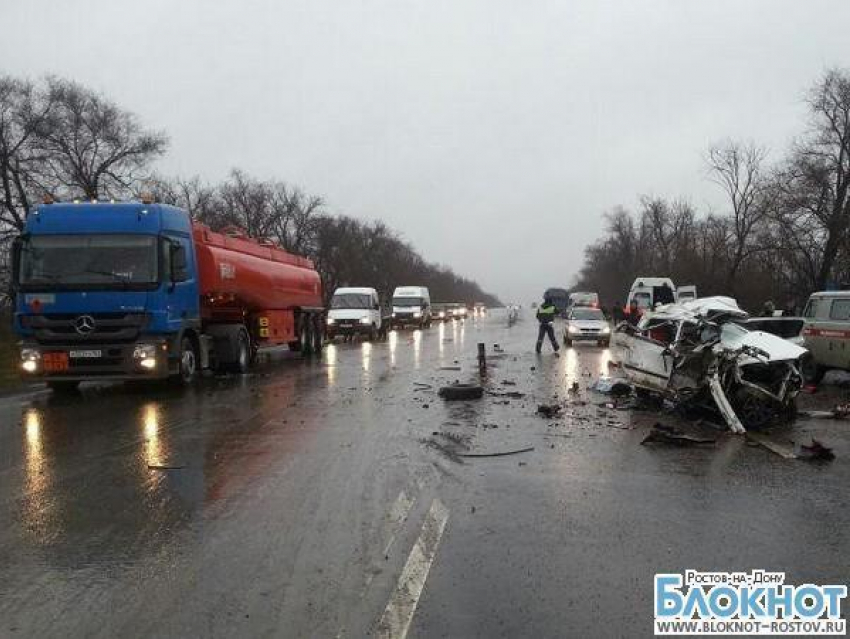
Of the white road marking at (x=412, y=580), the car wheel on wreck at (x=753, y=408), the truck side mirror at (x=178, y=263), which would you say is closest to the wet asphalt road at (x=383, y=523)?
the white road marking at (x=412, y=580)

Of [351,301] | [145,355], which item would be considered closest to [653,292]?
[351,301]

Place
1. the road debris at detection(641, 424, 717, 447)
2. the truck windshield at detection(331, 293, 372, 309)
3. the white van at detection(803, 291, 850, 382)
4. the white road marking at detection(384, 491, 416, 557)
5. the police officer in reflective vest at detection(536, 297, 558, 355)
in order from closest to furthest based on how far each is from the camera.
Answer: the white road marking at detection(384, 491, 416, 557) → the road debris at detection(641, 424, 717, 447) → the white van at detection(803, 291, 850, 382) → the police officer in reflective vest at detection(536, 297, 558, 355) → the truck windshield at detection(331, 293, 372, 309)

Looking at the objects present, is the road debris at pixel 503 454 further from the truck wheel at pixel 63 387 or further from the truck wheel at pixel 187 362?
the truck wheel at pixel 63 387

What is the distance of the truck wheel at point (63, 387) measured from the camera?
1423 cm

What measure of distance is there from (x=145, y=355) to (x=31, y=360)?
2.05 meters

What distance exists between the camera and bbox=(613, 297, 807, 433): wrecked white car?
9422 mm

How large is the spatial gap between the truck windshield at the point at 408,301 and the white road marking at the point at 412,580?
126 ft

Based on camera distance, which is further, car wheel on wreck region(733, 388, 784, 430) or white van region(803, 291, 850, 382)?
white van region(803, 291, 850, 382)

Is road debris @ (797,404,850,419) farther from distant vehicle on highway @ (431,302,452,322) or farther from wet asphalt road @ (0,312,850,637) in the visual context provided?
distant vehicle on highway @ (431,302,452,322)

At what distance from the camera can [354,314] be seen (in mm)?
32250

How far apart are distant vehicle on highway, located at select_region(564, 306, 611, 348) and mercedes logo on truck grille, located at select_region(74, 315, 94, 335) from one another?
1742cm

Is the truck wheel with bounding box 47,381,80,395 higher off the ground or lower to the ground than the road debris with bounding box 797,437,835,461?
higher

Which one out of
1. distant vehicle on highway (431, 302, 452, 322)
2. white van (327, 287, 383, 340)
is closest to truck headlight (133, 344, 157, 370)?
white van (327, 287, 383, 340)

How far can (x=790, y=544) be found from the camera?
4.86 meters
